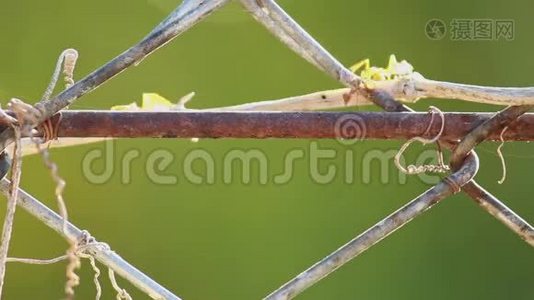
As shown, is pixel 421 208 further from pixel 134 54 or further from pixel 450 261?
pixel 450 261

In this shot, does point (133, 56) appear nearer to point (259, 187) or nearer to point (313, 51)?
point (313, 51)

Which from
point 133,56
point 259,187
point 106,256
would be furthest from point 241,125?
point 259,187

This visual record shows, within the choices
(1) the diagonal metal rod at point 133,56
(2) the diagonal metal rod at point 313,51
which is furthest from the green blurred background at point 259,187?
(1) the diagonal metal rod at point 133,56

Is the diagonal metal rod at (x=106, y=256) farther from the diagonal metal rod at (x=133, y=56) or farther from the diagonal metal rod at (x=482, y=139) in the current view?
the diagonal metal rod at (x=482, y=139)

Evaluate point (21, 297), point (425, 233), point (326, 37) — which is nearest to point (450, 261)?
point (425, 233)

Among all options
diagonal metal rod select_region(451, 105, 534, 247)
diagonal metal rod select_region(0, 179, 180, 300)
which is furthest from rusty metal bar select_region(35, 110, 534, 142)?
diagonal metal rod select_region(0, 179, 180, 300)

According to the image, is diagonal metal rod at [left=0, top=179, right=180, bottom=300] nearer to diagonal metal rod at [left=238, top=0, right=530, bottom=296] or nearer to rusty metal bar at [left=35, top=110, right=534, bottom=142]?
rusty metal bar at [left=35, top=110, right=534, bottom=142]
